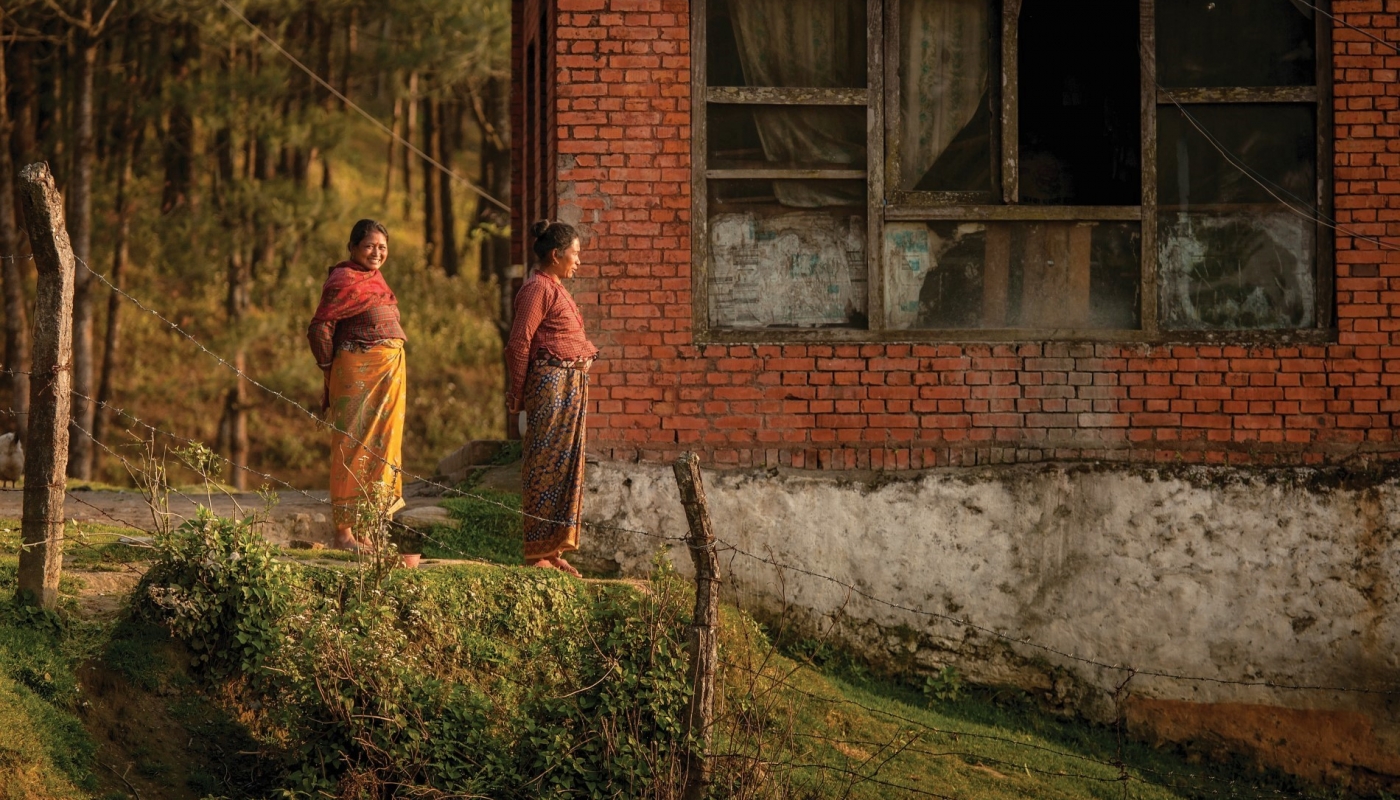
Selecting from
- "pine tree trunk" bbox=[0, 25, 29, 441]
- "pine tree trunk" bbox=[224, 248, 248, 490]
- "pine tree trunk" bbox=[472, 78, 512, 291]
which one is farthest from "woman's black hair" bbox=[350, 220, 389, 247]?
"pine tree trunk" bbox=[472, 78, 512, 291]

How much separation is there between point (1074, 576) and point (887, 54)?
9.93ft

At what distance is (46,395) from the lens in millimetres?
6457

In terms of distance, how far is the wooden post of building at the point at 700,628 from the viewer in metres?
6.01

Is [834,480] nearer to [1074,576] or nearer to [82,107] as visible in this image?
[1074,576]

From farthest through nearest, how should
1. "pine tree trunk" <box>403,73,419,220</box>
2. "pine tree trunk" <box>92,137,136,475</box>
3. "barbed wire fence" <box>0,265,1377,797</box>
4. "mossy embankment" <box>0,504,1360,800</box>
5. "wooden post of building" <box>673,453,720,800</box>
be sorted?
1. "pine tree trunk" <box>403,73,419,220</box>
2. "pine tree trunk" <box>92,137,136,475</box>
3. "barbed wire fence" <box>0,265,1377,797</box>
4. "mossy embankment" <box>0,504,1360,800</box>
5. "wooden post of building" <box>673,453,720,800</box>

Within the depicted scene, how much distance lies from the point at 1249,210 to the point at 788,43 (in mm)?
2738

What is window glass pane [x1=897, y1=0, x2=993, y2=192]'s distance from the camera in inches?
340

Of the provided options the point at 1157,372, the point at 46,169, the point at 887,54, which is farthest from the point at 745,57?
the point at 46,169

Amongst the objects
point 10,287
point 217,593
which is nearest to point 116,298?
point 10,287

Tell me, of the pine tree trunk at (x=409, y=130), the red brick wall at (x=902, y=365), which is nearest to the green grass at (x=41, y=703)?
the red brick wall at (x=902, y=365)

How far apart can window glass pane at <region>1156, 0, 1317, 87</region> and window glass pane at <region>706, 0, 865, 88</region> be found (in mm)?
1728

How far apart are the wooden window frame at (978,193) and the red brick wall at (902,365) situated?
0.09 metres

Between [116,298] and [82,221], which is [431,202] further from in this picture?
[82,221]

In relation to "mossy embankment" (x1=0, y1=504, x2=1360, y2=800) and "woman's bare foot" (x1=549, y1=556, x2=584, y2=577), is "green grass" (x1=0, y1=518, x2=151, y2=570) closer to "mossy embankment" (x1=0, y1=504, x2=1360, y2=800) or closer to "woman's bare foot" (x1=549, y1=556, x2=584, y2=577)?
"mossy embankment" (x1=0, y1=504, x2=1360, y2=800)
